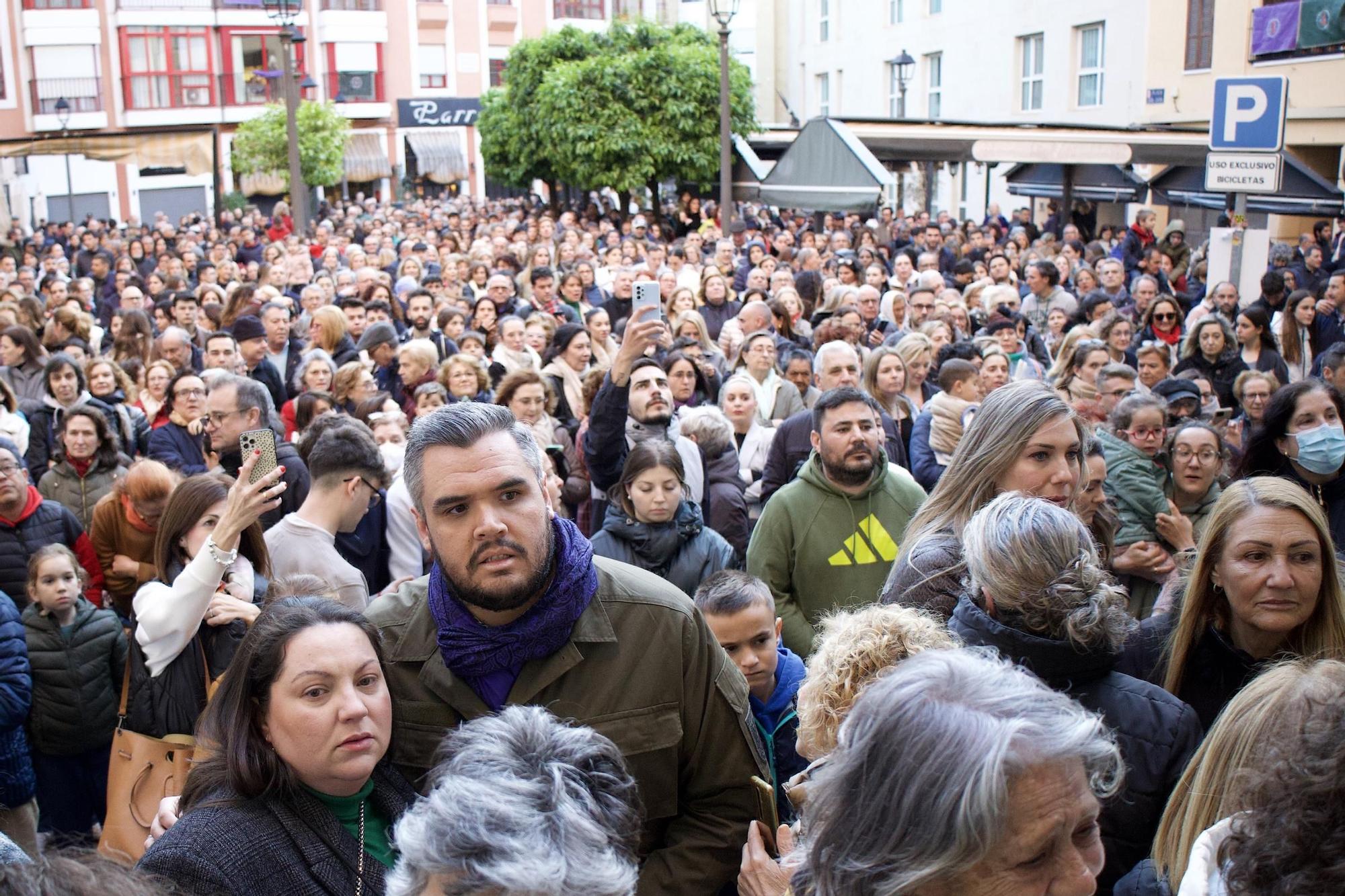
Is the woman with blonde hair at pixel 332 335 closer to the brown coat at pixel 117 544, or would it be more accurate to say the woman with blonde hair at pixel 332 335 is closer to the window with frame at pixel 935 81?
the brown coat at pixel 117 544

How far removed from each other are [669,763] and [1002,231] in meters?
20.1

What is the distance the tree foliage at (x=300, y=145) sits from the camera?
33.6 m

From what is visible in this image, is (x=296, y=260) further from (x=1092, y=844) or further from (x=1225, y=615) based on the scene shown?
(x=1092, y=844)

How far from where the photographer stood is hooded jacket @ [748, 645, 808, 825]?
3264 millimetres

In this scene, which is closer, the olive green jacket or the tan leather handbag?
the olive green jacket

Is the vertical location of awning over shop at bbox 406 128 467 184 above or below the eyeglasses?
above

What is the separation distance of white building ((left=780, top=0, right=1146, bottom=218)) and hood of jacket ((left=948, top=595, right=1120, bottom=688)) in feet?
64.1

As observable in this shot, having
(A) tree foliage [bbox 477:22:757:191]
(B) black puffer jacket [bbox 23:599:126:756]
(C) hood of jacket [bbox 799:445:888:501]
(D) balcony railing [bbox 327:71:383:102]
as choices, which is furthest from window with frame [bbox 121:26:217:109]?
(C) hood of jacket [bbox 799:445:888:501]

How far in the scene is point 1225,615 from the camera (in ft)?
11.1

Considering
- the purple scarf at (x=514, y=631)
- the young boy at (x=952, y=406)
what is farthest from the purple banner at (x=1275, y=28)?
the purple scarf at (x=514, y=631)

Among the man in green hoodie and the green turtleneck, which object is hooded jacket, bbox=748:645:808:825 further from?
the green turtleneck

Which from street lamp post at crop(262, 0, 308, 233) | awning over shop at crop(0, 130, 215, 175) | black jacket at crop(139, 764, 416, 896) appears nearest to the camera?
black jacket at crop(139, 764, 416, 896)

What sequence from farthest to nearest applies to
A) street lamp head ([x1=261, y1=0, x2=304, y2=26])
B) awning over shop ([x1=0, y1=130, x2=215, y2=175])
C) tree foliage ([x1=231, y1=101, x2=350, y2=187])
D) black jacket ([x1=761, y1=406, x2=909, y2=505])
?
tree foliage ([x1=231, y1=101, x2=350, y2=187]) → awning over shop ([x1=0, y1=130, x2=215, y2=175]) → street lamp head ([x1=261, y1=0, x2=304, y2=26]) → black jacket ([x1=761, y1=406, x2=909, y2=505])

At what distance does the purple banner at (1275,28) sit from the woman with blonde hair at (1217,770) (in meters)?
21.1
